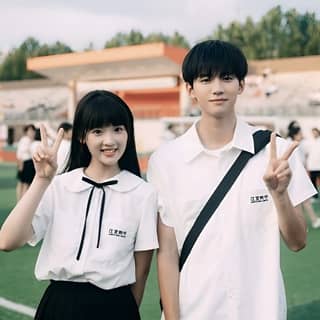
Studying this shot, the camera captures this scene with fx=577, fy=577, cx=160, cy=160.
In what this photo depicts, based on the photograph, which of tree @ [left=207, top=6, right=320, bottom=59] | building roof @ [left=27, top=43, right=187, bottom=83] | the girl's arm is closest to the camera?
the girl's arm

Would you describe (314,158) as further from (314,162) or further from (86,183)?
(86,183)

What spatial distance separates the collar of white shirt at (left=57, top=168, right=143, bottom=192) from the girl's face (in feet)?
0.21

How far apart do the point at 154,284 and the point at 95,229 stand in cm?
282

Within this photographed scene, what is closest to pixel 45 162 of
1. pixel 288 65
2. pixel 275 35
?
pixel 288 65

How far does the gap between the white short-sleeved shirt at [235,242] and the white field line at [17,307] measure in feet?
8.04

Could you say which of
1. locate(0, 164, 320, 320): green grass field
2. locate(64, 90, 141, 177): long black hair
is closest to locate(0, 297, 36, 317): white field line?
locate(0, 164, 320, 320): green grass field

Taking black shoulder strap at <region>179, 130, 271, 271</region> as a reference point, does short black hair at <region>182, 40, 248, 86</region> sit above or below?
above

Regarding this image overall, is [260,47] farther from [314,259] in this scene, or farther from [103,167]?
[103,167]

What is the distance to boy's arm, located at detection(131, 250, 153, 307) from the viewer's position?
194 cm

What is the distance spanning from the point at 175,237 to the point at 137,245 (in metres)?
0.13

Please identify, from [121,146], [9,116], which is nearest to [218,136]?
[121,146]

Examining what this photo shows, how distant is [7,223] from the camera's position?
1791mm

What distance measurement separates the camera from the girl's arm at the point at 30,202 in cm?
178

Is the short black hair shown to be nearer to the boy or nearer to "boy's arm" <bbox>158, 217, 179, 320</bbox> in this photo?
the boy
